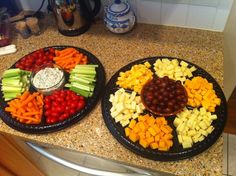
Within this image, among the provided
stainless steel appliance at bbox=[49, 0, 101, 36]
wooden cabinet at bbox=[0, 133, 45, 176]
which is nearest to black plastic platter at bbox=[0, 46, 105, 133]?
wooden cabinet at bbox=[0, 133, 45, 176]

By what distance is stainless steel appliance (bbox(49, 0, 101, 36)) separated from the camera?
928mm

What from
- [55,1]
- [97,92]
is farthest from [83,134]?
[55,1]

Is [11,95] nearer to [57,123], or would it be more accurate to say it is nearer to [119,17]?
[57,123]

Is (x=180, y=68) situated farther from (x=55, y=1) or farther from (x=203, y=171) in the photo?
(x=55, y=1)

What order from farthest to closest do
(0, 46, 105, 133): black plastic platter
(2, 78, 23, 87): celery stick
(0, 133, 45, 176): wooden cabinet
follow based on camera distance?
(0, 133, 45, 176): wooden cabinet < (2, 78, 23, 87): celery stick < (0, 46, 105, 133): black plastic platter

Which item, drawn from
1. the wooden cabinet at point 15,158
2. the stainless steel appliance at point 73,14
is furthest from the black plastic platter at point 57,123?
the stainless steel appliance at point 73,14

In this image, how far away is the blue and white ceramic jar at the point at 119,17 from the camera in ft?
3.08

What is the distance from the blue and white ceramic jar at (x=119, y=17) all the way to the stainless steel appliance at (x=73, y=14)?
84 millimetres

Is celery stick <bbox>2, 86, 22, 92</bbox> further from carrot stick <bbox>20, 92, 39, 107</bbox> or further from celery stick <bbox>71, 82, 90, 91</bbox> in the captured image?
celery stick <bbox>71, 82, 90, 91</bbox>

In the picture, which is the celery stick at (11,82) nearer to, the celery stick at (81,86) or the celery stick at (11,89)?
the celery stick at (11,89)

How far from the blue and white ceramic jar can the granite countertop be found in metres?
0.05

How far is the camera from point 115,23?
0.96 m

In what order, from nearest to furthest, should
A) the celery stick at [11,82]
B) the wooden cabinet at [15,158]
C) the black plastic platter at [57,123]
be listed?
the black plastic platter at [57,123]
the celery stick at [11,82]
the wooden cabinet at [15,158]

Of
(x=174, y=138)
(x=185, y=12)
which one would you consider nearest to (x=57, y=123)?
(x=174, y=138)
